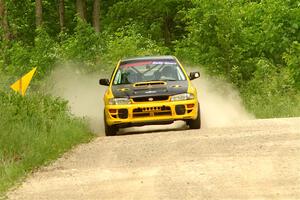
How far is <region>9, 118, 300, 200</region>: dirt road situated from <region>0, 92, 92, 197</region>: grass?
268 mm

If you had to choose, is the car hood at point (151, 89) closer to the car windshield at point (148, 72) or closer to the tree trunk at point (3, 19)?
the car windshield at point (148, 72)

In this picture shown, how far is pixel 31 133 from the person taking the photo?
14.2m

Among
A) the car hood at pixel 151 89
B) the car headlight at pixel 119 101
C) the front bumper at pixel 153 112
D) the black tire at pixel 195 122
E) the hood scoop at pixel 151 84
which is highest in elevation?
the hood scoop at pixel 151 84

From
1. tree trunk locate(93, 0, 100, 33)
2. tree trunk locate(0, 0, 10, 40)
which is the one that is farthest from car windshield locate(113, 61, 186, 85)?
tree trunk locate(93, 0, 100, 33)

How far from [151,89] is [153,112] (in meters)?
0.50

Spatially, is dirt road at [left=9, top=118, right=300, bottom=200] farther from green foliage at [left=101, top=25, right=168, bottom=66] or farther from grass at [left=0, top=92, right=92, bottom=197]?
green foliage at [left=101, top=25, right=168, bottom=66]

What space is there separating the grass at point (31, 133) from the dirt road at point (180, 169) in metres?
0.27

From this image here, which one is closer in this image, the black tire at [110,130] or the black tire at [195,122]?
the black tire at [195,122]

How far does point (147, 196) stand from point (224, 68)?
819 inches

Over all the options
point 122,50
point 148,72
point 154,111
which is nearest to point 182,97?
point 154,111

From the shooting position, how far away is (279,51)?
104 feet

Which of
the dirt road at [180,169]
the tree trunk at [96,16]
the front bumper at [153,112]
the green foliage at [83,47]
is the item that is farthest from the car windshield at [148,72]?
the tree trunk at [96,16]

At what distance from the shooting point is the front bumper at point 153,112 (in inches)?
705

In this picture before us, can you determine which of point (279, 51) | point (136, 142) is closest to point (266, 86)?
point (279, 51)
